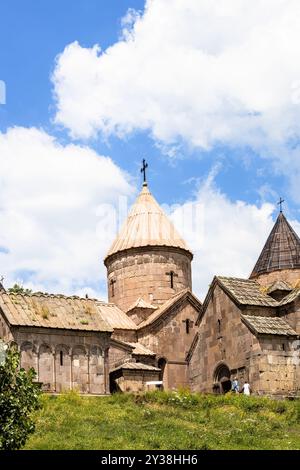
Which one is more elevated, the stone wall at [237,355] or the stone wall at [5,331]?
the stone wall at [5,331]

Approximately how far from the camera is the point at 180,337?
3033 cm

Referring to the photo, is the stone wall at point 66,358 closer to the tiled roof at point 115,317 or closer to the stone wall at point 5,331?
the stone wall at point 5,331

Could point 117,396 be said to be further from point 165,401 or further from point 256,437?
point 256,437

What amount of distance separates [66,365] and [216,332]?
15.3 ft

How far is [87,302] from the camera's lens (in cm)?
2689

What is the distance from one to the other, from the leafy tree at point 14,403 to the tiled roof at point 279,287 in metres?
13.0

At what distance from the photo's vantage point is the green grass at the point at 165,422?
15.4 m

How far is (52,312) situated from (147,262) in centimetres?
688

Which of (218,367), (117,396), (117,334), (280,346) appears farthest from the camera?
Result: (117,334)

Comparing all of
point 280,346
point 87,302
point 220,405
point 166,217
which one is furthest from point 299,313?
point 166,217

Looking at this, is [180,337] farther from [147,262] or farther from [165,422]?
[165,422]

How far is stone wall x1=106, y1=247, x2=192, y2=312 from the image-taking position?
104 ft

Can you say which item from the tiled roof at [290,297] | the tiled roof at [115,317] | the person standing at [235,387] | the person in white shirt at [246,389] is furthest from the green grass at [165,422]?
the tiled roof at [115,317]

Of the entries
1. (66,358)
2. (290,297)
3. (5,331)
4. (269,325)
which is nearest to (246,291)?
(290,297)
